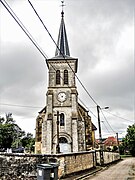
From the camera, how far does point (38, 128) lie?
38438 millimetres

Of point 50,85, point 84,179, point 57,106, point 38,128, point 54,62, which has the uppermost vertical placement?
point 54,62

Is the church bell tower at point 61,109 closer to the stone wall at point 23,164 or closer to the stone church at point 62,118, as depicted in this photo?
the stone church at point 62,118

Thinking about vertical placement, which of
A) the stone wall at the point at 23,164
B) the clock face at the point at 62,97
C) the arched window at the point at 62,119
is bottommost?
the stone wall at the point at 23,164

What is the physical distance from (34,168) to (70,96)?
2414 cm

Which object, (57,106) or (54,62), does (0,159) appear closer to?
(57,106)

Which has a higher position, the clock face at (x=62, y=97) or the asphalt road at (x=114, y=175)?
the clock face at (x=62, y=97)

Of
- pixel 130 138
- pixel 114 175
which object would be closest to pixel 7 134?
pixel 130 138

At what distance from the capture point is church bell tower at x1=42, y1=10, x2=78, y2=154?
34350 millimetres

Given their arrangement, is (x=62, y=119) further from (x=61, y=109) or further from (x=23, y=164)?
(x=23, y=164)

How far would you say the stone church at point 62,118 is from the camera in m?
34.4

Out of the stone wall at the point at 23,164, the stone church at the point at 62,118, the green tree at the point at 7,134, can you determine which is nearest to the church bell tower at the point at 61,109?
the stone church at the point at 62,118

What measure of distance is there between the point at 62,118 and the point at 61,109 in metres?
1.48

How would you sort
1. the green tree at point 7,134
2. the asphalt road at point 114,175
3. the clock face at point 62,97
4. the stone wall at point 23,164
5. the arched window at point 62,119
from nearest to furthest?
the stone wall at point 23,164 < the asphalt road at point 114,175 < the arched window at point 62,119 < the clock face at point 62,97 < the green tree at point 7,134

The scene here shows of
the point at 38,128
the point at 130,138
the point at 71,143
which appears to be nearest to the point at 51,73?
the point at 38,128
